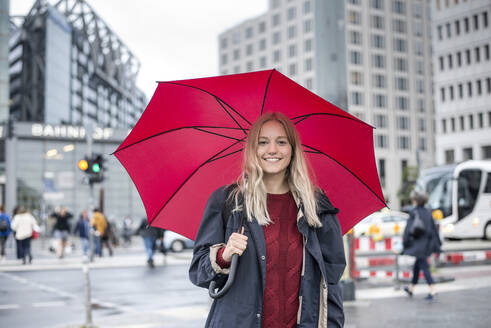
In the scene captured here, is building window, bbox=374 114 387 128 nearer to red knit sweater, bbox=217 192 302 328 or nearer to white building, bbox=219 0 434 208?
white building, bbox=219 0 434 208

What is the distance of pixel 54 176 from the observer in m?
46.0

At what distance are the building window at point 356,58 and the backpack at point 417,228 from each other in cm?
8164

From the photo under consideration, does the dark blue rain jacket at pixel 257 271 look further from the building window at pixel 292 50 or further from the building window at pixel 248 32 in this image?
the building window at pixel 248 32

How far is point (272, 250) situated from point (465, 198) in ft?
89.1

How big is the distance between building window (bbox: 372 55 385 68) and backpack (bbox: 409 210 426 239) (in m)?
84.2

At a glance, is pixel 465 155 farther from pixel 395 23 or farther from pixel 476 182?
pixel 476 182

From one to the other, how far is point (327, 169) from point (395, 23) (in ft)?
316

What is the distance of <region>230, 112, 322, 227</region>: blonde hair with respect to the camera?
283 centimetres

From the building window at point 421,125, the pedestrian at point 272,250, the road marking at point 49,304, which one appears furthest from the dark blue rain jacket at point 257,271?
the building window at point 421,125

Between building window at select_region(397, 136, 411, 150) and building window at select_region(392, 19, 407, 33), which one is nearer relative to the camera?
building window at select_region(397, 136, 411, 150)

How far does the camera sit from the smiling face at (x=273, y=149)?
3010mm

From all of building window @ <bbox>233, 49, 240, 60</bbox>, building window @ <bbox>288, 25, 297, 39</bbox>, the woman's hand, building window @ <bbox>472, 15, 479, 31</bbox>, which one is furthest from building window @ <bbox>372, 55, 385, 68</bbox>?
the woman's hand

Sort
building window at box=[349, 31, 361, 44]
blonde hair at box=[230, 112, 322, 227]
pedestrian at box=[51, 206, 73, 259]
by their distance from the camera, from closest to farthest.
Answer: blonde hair at box=[230, 112, 322, 227] < pedestrian at box=[51, 206, 73, 259] < building window at box=[349, 31, 361, 44]

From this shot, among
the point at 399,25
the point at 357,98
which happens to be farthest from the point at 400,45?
the point at 357,98
